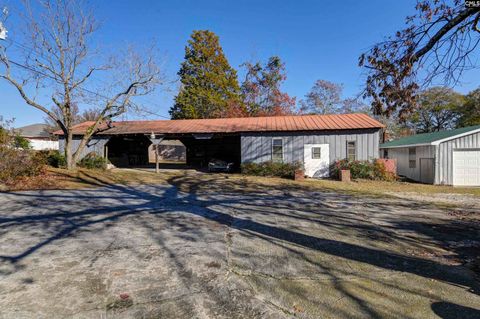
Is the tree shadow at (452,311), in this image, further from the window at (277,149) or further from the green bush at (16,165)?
the window at (277,149)

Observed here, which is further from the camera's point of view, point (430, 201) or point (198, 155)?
point (198, 155)

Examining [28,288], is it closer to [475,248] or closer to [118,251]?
[118,251]

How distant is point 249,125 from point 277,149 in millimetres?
2860

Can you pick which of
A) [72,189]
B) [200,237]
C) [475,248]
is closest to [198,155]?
[72,189]

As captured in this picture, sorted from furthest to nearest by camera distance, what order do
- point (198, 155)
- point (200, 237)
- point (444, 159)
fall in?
1. point (198, 155)
2. point (444, 159)
3. point (200, 237)

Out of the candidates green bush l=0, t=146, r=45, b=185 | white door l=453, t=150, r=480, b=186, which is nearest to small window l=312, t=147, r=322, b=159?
white door l=453, t=150, r=480, b=186

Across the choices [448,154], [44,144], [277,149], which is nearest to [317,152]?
[277,149]

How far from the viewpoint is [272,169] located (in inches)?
657

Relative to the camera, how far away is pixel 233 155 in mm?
20562

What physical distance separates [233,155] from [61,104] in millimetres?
11228

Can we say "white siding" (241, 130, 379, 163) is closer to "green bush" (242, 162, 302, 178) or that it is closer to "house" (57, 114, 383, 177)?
"house" (57, 114, 383, 177)

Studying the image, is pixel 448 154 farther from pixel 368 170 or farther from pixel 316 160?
pixel 316 160

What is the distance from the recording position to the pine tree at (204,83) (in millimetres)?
32594

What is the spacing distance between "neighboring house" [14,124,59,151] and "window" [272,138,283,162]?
32.9 meters
